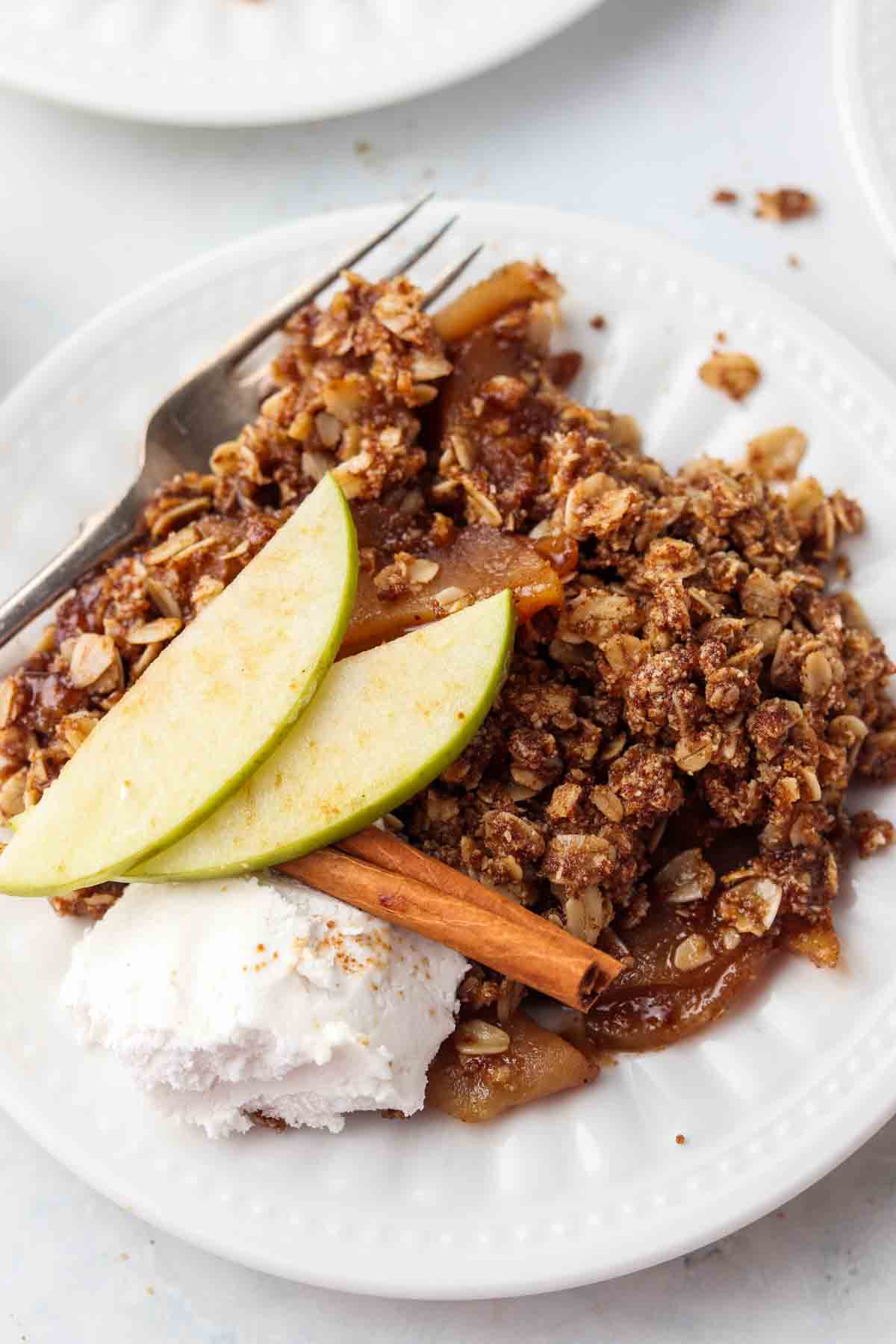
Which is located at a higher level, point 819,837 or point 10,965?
point 819,837

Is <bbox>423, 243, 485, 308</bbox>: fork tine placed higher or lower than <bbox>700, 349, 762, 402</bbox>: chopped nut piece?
lower

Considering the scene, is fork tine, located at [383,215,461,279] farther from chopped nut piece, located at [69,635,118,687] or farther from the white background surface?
chopped nut piece, located at [69,635,118,687]

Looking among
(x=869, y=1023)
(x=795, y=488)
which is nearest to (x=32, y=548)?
(x=795, y=488)

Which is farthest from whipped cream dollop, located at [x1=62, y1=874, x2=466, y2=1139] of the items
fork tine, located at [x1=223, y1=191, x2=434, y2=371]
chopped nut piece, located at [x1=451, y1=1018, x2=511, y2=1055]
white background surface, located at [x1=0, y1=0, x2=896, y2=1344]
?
white background surface, located at [x1=0, y1=0, x2=896, y2=1344]

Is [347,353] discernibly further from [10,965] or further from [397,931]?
[10,965]

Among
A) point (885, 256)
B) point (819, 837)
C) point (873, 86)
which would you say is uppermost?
point (873, 86)

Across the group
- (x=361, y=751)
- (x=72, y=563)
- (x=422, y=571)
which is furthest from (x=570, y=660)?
(x=72, y=563)

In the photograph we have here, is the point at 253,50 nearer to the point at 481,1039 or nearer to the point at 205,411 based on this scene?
the point at 205,411
